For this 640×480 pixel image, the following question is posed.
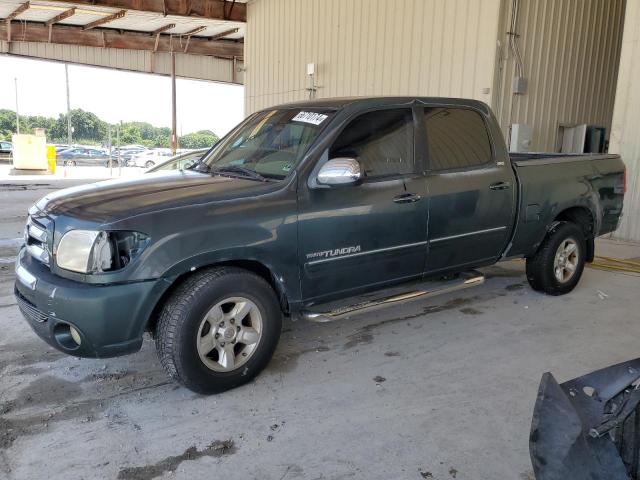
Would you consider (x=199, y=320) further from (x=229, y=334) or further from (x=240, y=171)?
(x=240, y=171)

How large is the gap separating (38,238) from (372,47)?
31.1ft

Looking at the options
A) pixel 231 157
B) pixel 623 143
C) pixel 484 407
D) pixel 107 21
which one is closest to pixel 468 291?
pixel 484 407

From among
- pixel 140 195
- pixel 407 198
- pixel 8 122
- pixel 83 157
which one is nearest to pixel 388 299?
pixel 407 198

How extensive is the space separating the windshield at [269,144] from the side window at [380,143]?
0.20 metres

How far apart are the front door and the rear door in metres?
0.16

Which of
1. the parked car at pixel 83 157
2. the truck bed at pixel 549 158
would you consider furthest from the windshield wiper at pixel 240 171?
the parked car at pixel 83 157

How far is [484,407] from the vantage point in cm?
326

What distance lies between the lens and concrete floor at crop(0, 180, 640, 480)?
8.87ft

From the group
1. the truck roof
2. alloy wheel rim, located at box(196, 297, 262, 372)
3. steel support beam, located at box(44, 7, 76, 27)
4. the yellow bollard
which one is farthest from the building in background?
the yellow bollard

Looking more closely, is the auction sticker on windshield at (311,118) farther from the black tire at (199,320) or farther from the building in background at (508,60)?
the building in background at (508,60)

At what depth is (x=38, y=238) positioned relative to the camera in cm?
329

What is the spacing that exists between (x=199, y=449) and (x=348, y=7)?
Result: 11126mm

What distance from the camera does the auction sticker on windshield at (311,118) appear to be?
12.7 ft

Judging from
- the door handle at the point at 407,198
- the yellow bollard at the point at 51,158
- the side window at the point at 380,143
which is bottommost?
the yellow bollard at the point at 51,158
